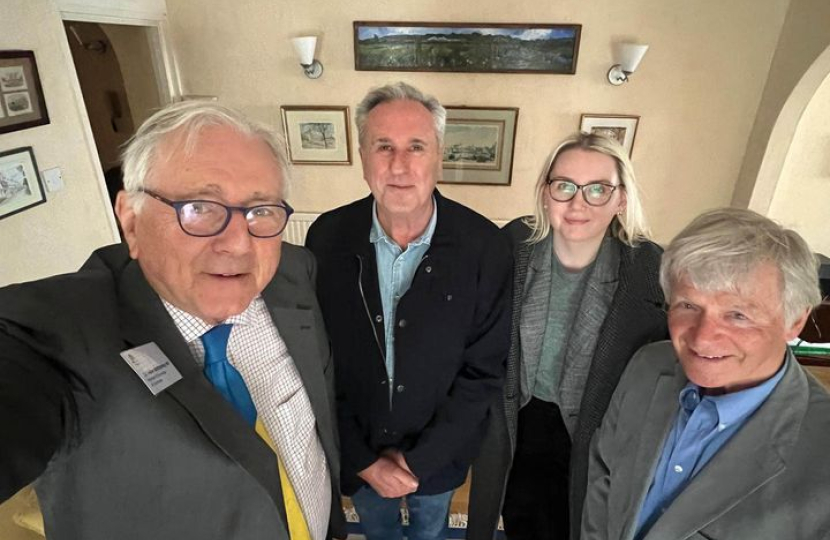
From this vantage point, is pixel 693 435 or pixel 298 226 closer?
pixel 693 435

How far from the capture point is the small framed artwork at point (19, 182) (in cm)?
205

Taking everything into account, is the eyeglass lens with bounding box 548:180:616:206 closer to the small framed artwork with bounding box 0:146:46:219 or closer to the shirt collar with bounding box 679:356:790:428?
the shirt collar with bounding box 679:356:790:428

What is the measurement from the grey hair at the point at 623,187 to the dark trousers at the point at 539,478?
24.0 inches

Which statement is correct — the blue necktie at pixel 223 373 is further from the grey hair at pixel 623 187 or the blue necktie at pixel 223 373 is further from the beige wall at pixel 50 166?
the beige wall at pixel 50 166

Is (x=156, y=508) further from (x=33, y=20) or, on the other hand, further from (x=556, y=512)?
(x=33, y=20)

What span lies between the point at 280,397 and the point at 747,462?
3.30 feet

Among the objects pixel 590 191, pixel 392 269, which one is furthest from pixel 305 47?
pixel 590 191

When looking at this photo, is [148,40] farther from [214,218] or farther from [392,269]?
[214,218]

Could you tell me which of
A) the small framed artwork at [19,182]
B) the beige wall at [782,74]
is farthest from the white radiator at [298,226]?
the beige wall at [782,74]

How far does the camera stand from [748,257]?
2.83 feet

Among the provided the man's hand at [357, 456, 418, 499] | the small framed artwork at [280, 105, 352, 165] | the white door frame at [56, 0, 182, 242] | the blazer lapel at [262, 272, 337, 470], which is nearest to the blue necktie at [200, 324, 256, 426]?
the blazer lapel at [262, 272, 337, 470]

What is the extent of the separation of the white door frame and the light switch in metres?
0.24

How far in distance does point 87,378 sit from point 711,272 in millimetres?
1161

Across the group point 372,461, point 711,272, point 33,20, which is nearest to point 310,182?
point 33,20
